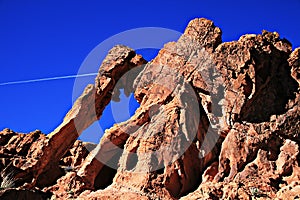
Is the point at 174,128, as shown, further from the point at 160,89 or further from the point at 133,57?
the point at 133,57

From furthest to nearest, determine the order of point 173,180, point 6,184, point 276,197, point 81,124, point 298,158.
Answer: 1. point 81,124
2. point 6,184
3. point 173,180
4. point 298,158
5. point 276,197

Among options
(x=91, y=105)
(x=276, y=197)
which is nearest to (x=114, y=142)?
(x=91, y=105)

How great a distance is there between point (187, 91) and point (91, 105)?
8.41m

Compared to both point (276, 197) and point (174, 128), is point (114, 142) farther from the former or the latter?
point (276, 197)

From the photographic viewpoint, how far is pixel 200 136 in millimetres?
18891

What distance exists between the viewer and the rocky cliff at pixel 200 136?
16.8m

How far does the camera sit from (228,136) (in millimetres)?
17906

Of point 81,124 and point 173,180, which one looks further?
point 81,124

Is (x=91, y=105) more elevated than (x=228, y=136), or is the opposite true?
(x=91, y=105)

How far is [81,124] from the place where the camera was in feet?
81.3

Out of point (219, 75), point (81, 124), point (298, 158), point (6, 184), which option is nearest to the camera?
point (298, 158)

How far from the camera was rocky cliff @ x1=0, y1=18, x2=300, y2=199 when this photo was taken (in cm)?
1675

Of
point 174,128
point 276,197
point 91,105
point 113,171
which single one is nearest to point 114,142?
point 113,171

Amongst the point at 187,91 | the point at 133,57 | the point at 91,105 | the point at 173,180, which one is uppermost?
the point at 133,57
